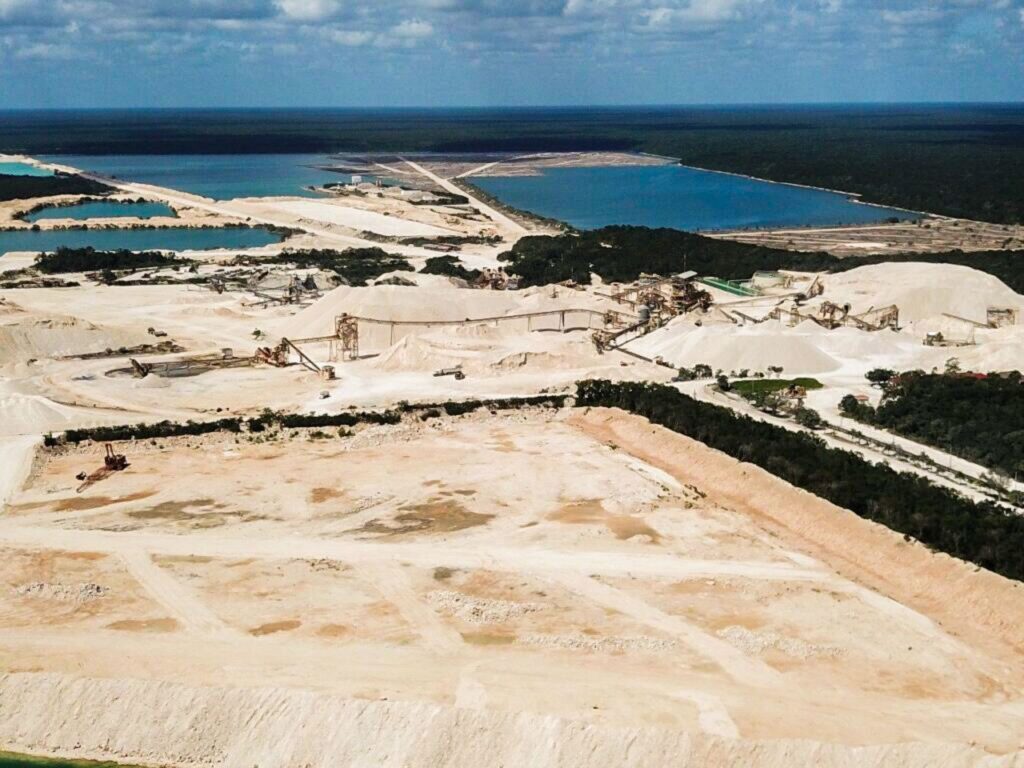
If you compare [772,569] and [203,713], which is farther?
[772,569]

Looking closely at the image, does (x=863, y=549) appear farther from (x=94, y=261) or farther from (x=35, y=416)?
(x=94, y=261)

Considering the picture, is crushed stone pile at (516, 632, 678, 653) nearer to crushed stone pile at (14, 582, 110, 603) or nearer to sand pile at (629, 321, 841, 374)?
crushed stone pile at (14, 582, 110, 603)

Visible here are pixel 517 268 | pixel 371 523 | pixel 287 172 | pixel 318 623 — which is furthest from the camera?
pixel 287 172

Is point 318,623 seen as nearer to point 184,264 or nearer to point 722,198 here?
point 184,264

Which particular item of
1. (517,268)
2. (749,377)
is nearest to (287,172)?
(517,268)

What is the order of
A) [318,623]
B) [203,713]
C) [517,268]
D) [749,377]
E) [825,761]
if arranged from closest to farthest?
[825,761] → [203,713] → [318,623] → [749,377] → [517,268]

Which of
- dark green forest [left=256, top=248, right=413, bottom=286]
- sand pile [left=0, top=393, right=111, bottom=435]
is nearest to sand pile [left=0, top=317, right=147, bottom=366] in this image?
sand pile [left=0, top=393, right=111, bottom=435]

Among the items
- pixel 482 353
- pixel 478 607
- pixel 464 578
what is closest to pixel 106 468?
pixel 464 578
